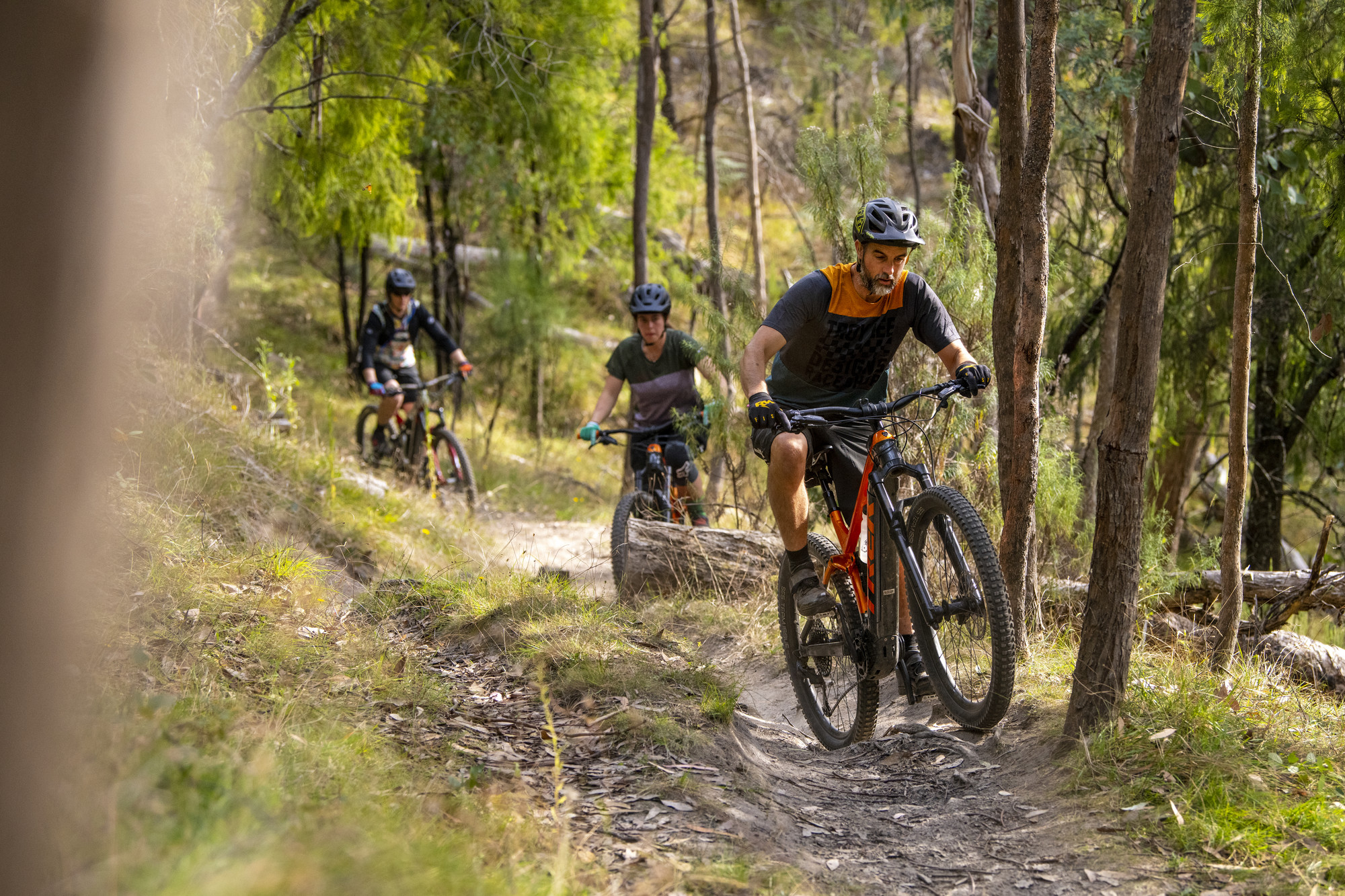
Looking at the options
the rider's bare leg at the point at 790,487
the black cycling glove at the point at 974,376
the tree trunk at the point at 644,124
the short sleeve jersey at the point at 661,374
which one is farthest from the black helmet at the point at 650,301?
the tree trunk at the point at 644,124

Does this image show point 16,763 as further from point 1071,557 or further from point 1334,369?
point 1334,369

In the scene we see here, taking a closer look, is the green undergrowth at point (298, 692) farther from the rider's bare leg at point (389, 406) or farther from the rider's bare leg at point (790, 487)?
the rider's bare leg at point (389, 406)

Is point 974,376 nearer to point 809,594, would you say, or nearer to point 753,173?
point 809,594

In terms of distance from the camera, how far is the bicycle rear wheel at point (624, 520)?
679 centimetres

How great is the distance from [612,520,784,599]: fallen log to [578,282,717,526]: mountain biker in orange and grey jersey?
38 centimetres

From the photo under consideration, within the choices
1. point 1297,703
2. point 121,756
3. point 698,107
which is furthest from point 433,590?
point 698,107

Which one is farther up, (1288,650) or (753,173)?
(753,173)

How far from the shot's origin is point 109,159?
2416 millimetres

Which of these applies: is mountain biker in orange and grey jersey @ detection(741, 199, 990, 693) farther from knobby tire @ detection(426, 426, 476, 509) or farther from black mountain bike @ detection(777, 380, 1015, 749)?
knobby tire @ detection(426, 426, 476, 509)

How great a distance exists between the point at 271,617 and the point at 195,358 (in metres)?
5.61

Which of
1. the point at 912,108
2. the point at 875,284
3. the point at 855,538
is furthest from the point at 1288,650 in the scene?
the point at 912,108

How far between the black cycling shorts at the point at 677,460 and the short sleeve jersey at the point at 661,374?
7.5 inches

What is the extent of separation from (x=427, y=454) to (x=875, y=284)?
6.73 meters

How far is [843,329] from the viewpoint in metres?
4.60
